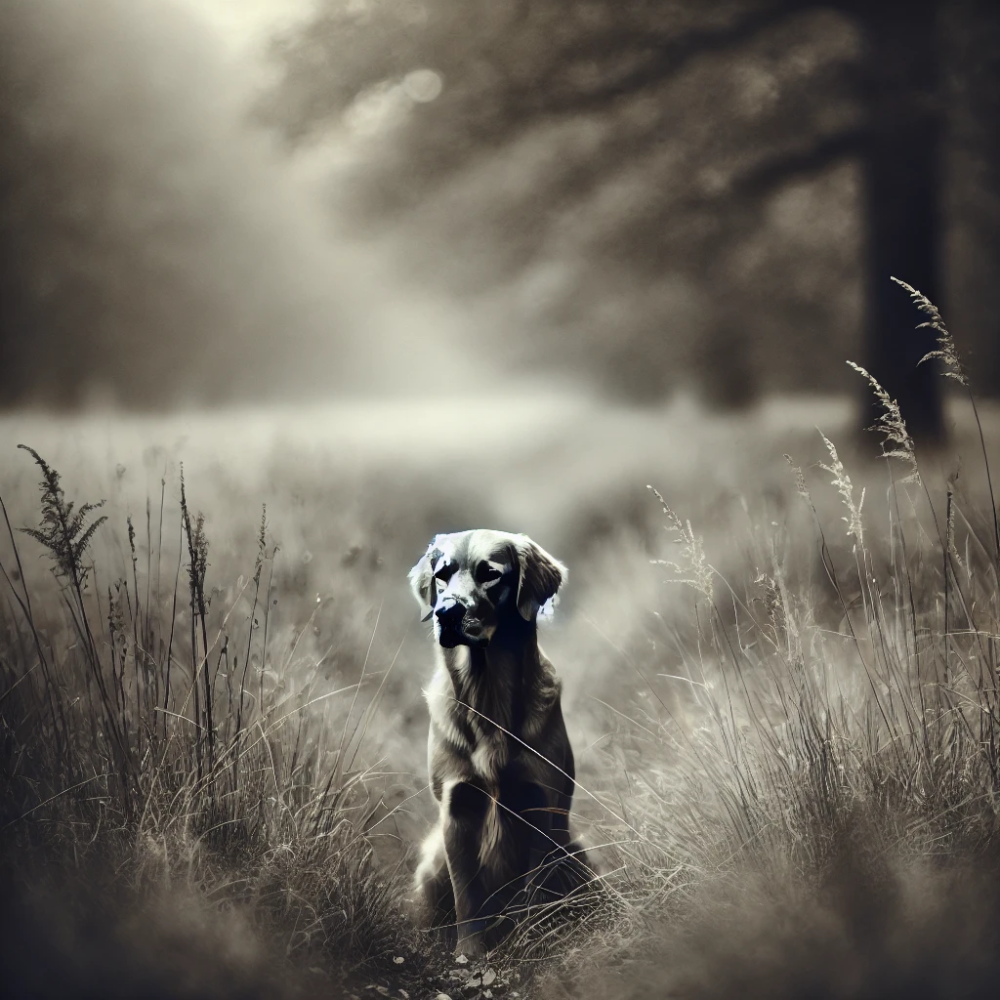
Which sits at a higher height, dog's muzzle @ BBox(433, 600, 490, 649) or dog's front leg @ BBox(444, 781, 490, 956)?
dog's muzzle @ BBox(433, 600, 490, 649)

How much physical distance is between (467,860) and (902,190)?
7.68 feet

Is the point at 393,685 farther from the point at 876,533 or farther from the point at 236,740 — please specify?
the point at 876,533

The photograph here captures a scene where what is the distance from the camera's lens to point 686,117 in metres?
2.87

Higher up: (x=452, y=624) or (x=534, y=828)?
(x=452, y=624)

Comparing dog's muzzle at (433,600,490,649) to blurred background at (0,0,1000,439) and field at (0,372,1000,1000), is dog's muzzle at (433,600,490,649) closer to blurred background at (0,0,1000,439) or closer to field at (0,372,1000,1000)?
field at (0,372,1000,1000)

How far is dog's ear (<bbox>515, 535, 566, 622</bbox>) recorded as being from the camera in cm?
238

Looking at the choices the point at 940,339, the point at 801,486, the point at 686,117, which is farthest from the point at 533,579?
the point at 686,117

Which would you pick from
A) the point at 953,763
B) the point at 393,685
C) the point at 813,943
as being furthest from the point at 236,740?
the point at 953,763

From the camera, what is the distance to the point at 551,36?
111 inches

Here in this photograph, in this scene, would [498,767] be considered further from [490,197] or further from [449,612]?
[490,197]

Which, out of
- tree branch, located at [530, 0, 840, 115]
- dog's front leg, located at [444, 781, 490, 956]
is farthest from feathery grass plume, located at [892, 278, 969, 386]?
dog's front leg, located at [444, 781, 490, 956]

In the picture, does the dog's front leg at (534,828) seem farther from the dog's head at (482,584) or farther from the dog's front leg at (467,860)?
the dog's head at (482,584)

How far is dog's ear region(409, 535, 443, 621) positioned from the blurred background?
0.57 m

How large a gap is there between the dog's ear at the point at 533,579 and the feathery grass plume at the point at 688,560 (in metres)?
0.32
